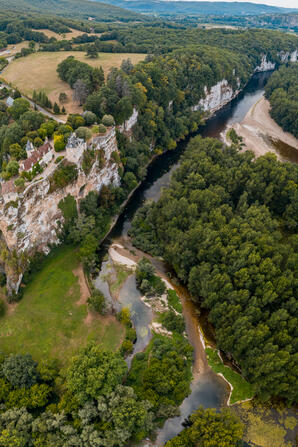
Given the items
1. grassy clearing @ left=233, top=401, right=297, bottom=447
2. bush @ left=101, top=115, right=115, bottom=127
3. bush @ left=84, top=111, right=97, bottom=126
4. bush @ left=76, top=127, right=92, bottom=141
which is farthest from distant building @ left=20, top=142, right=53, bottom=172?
grassy clearing @ left=233, top=401, right=297, bottom=447

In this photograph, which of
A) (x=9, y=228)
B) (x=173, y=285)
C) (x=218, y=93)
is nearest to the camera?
(x=9, y=228)

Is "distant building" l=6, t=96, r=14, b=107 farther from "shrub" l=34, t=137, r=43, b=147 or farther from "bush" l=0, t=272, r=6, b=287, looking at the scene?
"bush" l=0, t=272, r=6, b=287

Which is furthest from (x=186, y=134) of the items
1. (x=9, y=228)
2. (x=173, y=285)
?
(x=9, y=228)

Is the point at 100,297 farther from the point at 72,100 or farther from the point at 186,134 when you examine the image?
the point at 186,134

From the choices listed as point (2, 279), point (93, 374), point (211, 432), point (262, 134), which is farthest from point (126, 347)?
point (262, 134)

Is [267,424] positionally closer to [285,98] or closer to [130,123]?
[130,123]
